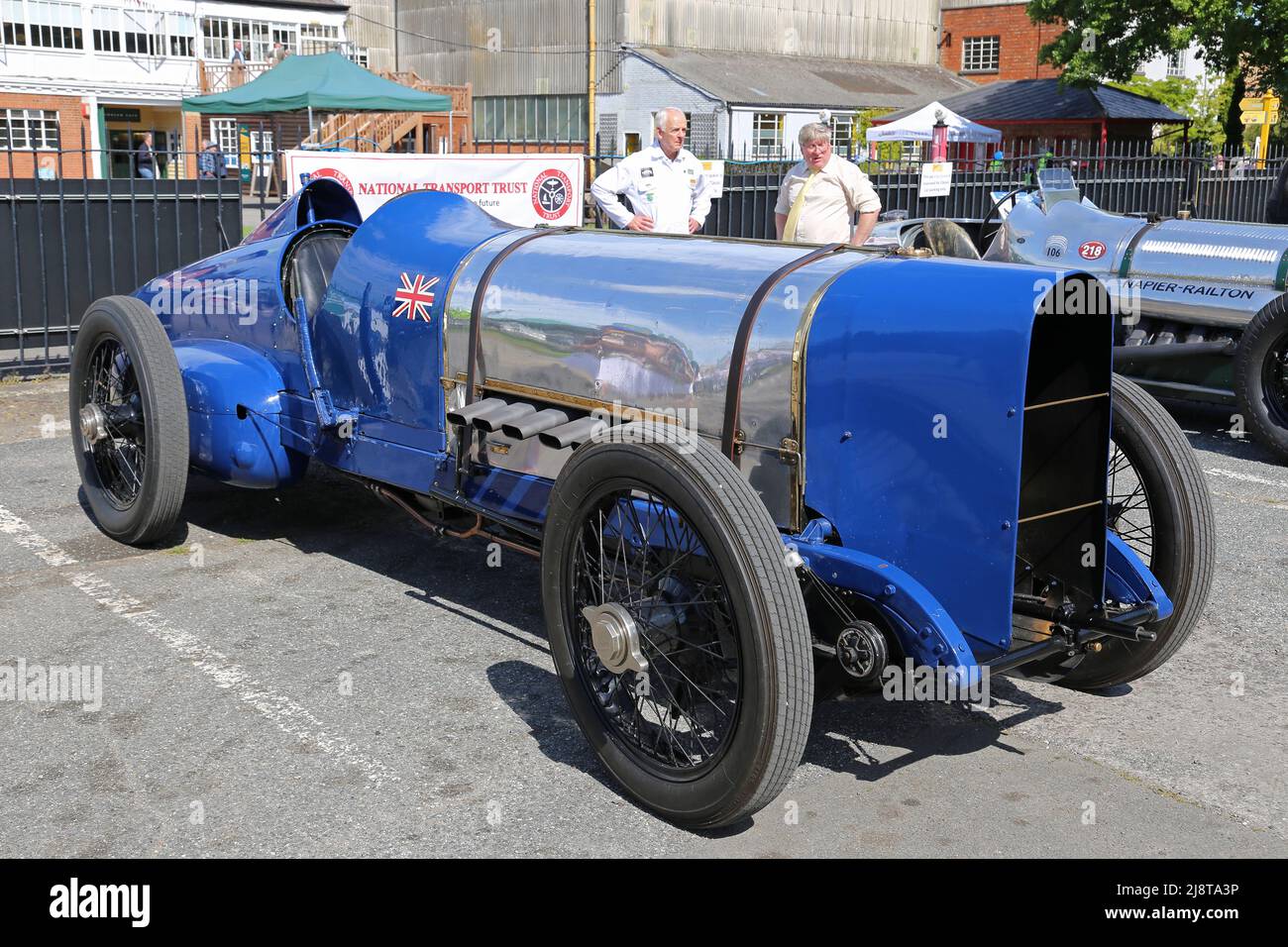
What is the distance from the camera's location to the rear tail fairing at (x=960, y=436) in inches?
125

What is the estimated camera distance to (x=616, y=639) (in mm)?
3297

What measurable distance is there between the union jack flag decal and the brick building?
157ft

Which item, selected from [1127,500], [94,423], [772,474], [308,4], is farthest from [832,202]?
[308,4]

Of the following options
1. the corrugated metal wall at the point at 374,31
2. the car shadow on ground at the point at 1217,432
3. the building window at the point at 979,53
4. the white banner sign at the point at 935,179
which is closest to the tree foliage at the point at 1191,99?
the building window at the point at 979,53

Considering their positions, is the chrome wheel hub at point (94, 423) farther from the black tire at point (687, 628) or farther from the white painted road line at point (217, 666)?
the black tire at point (687, 628)

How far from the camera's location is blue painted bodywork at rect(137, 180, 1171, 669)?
320 centimetres

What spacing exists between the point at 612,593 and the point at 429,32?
50.8m

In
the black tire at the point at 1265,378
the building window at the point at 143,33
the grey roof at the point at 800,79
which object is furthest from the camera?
the grey roof at the point at 800,79

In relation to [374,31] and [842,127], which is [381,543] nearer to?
[842,127]

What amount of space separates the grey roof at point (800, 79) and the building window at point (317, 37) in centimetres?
1139

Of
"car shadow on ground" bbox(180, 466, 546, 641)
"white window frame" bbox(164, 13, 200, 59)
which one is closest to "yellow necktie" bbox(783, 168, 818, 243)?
"car shadow on ground" bbox(180, 466, 546, 641)

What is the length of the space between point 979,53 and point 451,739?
5300 centimetres

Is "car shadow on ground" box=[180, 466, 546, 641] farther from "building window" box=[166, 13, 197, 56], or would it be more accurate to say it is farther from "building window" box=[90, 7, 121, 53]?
"building window" box=[166, 13, 197, 56]

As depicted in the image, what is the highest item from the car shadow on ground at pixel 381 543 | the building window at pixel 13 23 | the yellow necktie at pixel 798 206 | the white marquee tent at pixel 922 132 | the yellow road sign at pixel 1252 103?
the building window at pixel 13 23
